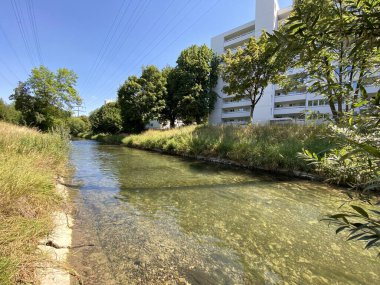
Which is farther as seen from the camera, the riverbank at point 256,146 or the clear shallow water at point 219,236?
the riverbank at point 256,146

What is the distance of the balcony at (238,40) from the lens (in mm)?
34562

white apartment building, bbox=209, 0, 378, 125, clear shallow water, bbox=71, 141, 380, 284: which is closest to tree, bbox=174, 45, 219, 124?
white apartment building, bbox=209, 0, 378, 125

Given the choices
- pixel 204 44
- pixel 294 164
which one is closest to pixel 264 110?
pixel 204 44

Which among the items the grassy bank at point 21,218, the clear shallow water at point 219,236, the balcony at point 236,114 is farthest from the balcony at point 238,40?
the grassy bank at point 21,218

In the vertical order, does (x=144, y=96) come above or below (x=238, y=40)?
below

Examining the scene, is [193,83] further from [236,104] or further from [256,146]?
[256,146]

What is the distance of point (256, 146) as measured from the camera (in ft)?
34.0

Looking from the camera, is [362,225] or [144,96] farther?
[144,96]

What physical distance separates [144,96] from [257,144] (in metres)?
19.2

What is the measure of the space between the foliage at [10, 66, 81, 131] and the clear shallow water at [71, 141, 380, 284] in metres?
23.5

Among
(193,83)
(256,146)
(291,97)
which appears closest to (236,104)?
(291,97)

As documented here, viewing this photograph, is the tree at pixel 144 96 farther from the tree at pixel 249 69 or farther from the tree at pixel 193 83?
the tree at pixel 249 69

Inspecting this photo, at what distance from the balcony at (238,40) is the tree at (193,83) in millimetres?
8153

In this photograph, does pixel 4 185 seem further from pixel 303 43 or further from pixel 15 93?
pixel 15 93
